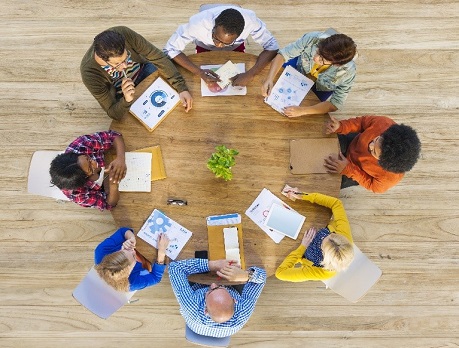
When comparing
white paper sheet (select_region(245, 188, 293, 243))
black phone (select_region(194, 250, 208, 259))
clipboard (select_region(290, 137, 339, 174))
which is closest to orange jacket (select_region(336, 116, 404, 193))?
clipboard (select_region(290, 137, 339, 174))

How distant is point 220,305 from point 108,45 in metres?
1.56

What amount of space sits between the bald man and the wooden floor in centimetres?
69

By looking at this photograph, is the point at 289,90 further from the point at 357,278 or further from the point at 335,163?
the point at 357,278

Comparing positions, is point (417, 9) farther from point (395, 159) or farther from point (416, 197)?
point (395, 159)

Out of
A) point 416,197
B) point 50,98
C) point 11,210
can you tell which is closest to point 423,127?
point 416,197

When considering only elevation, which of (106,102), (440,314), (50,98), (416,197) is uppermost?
(106,102)

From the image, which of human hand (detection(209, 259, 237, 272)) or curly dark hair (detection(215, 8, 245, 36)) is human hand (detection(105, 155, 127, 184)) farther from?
curly dark hair (detection(215, 8, 245, 36))

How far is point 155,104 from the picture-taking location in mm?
2514

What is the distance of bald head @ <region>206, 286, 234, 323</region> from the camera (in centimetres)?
229

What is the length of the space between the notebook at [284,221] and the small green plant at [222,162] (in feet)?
1.12

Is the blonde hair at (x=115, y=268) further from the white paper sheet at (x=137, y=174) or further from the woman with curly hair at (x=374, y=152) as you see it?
the woman with curly hair at (x=374, y=152)

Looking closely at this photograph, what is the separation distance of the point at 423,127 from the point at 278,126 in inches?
59.9

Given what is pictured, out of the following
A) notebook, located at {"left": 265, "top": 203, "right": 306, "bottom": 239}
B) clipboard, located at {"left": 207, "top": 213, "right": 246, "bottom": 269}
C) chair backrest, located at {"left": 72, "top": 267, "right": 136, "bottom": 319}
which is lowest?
chair backrest, located at {"left": 72, "top": 267, "right": 136, "bottom": 319}

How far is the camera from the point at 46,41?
Result: 3.41 metres
